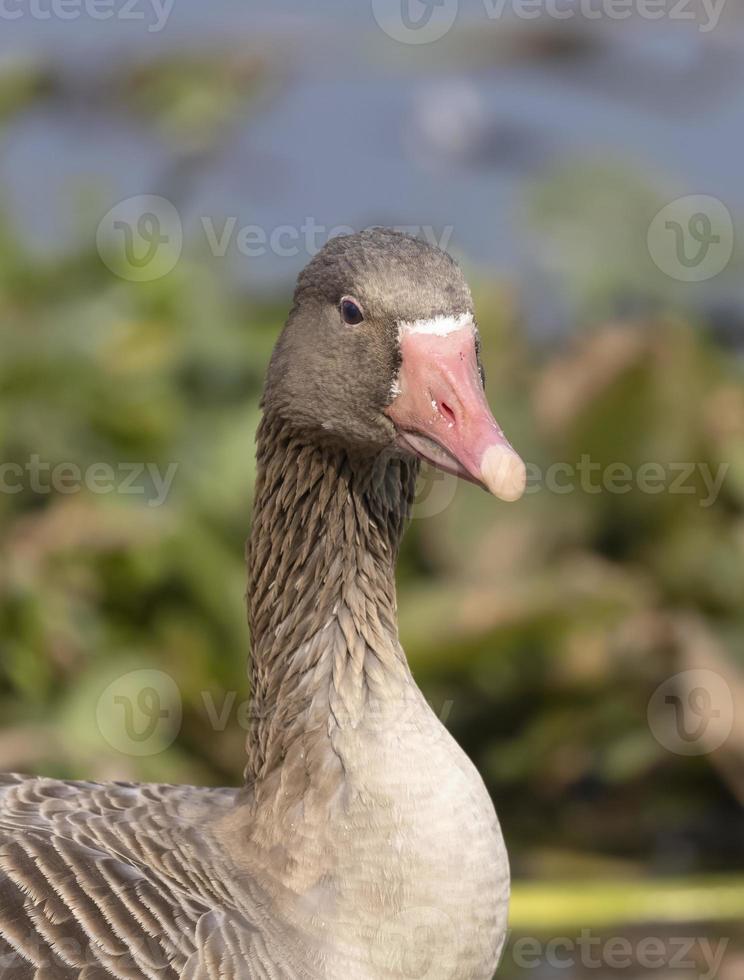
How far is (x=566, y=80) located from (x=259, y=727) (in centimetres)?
755

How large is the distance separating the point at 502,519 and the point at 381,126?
427cm

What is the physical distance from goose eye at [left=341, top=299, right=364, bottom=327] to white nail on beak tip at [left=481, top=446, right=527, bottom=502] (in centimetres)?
47

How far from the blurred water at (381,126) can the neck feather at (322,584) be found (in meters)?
→ 5.15

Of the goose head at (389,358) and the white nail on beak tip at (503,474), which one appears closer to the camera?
the white nail on beak tip at (503,474)

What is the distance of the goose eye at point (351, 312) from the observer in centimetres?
338

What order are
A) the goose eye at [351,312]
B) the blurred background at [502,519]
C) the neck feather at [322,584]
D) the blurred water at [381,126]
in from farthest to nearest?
the blurred water at [381,126] < the blurred background at [502,519] < the neck feather at [322,584] < the goose eye at [351,312]

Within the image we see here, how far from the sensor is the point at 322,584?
3654 millimetres

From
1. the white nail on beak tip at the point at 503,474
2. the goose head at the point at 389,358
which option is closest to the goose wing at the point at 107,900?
the goose head at the point at 389,358

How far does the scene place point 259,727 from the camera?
147 inches

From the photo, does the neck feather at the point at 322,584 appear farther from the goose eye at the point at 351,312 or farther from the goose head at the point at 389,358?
the goose eye at the point at 351,312

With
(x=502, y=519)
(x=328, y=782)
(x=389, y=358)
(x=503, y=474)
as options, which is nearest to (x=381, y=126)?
(x=502, y=519)

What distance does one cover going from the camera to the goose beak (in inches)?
123

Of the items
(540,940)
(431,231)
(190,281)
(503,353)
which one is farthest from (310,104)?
(540,940)

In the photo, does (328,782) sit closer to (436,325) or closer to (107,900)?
(107,900)
